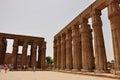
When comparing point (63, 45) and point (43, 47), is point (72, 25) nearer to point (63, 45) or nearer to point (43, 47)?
point (63, 45)

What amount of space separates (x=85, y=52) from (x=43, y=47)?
61.4ft

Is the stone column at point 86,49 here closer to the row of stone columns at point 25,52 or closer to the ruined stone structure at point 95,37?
the ruined stone structure at point 95,37

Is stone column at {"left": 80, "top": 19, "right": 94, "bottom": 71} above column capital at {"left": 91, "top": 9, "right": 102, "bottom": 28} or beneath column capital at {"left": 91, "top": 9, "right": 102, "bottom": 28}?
beneath

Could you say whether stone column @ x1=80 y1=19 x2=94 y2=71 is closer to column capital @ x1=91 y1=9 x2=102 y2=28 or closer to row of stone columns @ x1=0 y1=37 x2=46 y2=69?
column capital @ x1=91 y1=9 x2=102 y2=28

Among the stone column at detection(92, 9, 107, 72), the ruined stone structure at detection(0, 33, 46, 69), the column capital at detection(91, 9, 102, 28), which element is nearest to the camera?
the stone column at detection(92, 9, 107, 72)

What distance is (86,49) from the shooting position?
1584cm

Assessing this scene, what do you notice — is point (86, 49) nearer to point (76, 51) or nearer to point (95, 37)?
point (95, 37)

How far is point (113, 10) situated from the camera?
37.7ft

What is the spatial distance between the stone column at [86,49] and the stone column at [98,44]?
2104 mm

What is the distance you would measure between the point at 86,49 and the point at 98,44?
262cm

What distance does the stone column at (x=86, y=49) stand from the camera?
15.2 meters

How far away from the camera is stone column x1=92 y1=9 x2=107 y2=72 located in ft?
41.6

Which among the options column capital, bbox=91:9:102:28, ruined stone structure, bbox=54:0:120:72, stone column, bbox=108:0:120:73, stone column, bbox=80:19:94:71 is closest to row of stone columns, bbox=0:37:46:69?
ruined stone structure, bbox=54:0:120:72

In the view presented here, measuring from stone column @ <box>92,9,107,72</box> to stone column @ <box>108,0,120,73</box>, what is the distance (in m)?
2.23
